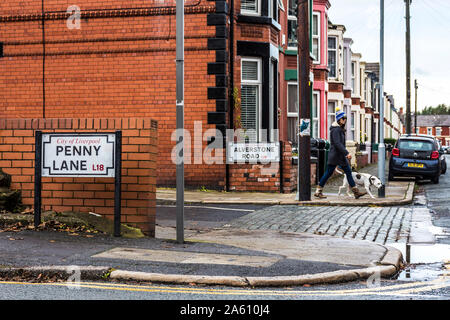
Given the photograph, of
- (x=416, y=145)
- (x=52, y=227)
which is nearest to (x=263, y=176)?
(x=416, y=145)

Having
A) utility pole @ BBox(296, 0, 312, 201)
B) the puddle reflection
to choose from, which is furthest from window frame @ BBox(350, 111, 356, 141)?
the puddle reflection

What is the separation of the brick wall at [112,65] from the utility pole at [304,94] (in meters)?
3.14

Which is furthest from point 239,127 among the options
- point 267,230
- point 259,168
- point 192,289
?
point 192,289

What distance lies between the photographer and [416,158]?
23.5 metres

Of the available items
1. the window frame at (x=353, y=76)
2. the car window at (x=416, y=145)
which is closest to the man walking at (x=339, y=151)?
the car window at (x=416, y=145)

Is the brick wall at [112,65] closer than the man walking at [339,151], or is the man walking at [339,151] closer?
the man walking at [339,151]

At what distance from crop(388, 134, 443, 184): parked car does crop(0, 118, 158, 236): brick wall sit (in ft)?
53.7

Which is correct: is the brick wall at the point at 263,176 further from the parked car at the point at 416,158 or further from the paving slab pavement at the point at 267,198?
the parked car at the point at 416,158

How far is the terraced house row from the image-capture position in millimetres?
17328

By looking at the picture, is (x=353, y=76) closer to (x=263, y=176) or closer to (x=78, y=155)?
(x=263, y=176)

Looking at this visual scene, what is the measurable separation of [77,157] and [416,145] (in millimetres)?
17634

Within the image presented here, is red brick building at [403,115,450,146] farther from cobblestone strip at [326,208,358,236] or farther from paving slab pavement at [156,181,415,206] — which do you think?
cobblestone strip at [326,208,358,236]

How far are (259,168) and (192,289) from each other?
446 inches

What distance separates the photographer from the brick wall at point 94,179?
28.8 feet
